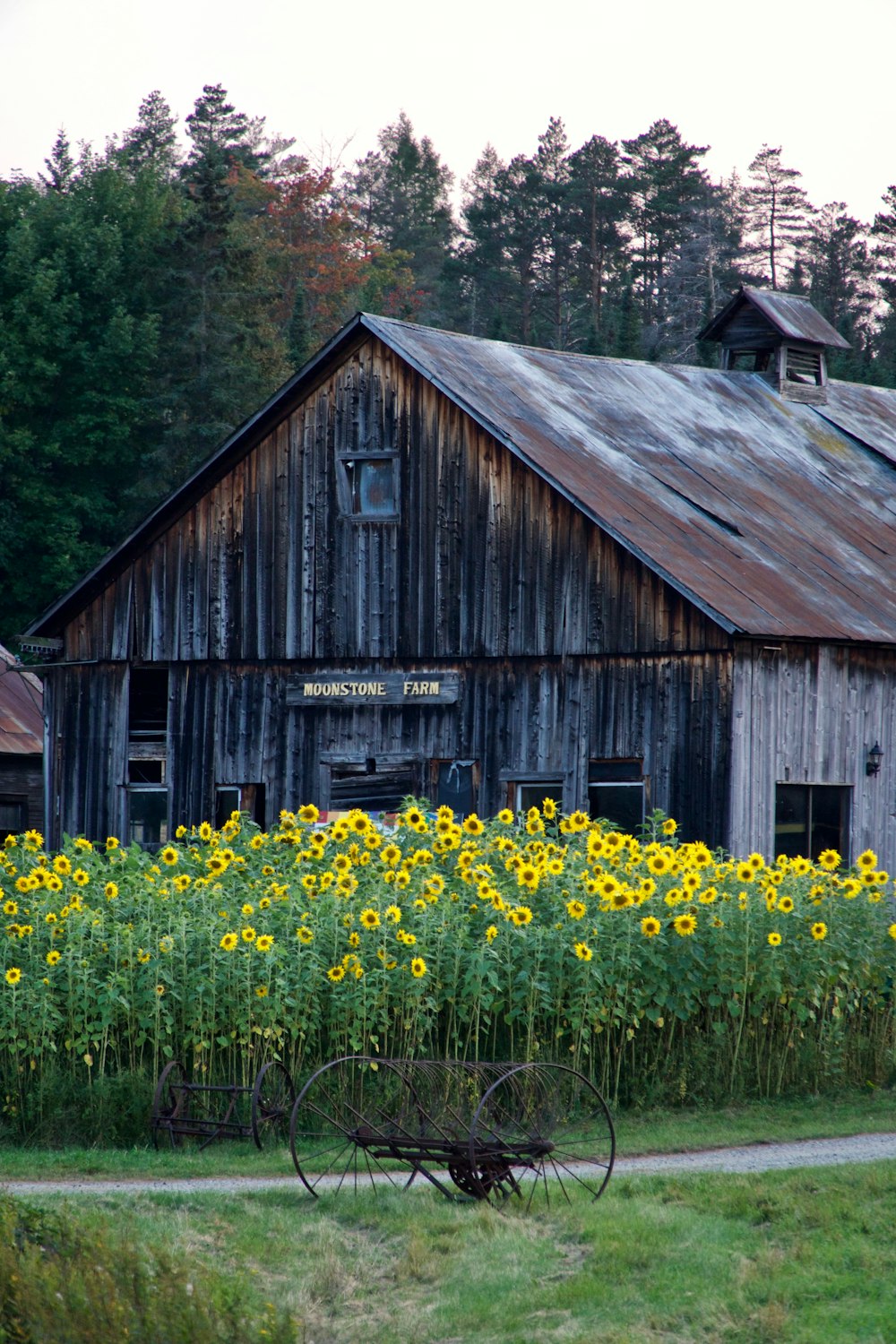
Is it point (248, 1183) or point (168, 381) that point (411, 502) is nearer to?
point (248, 1183)

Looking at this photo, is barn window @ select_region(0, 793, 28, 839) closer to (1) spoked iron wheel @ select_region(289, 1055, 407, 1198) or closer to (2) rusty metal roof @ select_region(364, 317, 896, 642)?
(2) rusty metal roof @ select_region(364, 317, 896, 642)

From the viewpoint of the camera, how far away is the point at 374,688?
25.0m

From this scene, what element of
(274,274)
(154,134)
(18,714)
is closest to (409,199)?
(154,134)

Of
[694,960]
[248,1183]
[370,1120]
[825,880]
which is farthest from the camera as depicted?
[825,880]

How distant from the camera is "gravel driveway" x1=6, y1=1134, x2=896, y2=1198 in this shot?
11.1 m

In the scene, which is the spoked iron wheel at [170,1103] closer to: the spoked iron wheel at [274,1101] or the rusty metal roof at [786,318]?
the spoked iron wheel at [274,1101]

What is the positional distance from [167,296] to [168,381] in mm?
3575

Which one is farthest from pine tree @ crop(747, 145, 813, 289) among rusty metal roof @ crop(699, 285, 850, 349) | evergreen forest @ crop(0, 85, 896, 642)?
rusty metal roof @ crop(699, 285, 850, 349)

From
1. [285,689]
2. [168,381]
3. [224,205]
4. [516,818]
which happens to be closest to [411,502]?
[285,689]

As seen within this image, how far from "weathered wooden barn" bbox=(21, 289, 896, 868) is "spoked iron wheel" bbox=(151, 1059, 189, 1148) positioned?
33.1 ft

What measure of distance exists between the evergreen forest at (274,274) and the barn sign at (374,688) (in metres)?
19.7

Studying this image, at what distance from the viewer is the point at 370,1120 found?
12.6 metres

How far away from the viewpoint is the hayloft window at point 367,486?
25.1 meters

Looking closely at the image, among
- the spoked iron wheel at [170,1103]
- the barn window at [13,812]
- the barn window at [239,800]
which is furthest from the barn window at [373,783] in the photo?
the barn window at [13,812]
